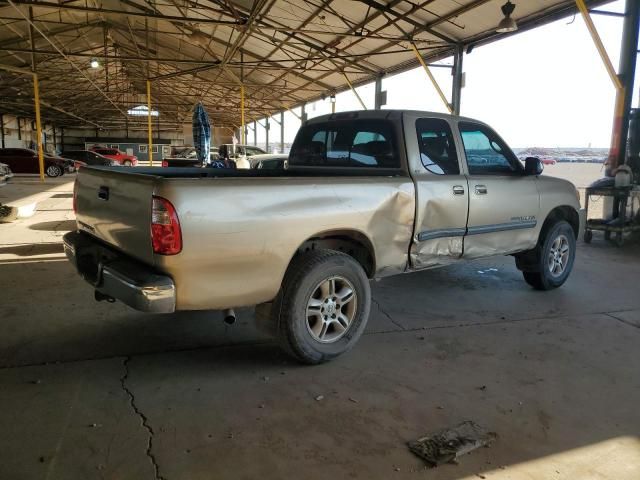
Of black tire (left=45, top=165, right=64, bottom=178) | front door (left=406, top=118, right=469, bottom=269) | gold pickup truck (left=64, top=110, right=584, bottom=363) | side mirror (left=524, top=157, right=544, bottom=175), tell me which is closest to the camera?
gold pickup truck (left=64, top=110, right=584, bottom=363)

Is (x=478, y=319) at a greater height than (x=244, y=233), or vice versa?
(x=244, y=233)

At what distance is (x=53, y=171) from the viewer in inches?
973

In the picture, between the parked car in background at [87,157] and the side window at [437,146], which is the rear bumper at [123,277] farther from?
the parked car in background at [87,157]

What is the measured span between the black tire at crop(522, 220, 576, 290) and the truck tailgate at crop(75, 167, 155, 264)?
14.0 feet

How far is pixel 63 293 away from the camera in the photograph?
16.7 ft

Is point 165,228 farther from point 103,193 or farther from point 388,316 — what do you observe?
point 388,316

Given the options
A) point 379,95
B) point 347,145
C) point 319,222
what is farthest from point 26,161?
point 319,222

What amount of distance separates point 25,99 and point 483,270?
35.4 m

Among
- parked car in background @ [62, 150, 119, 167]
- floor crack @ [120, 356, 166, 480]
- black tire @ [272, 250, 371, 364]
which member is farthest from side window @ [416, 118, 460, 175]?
parked car in background @ [62, 150, 119, 167]

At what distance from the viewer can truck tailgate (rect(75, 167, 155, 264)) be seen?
2841 mm

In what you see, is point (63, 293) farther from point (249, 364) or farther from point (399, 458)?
point (399, 458)

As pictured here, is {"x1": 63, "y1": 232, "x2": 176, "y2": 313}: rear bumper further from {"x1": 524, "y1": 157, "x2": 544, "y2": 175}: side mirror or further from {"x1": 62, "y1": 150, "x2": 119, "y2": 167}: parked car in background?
{"x1": 62, "y1": 150, "x2": 119, "y2": 167}: parked car in background

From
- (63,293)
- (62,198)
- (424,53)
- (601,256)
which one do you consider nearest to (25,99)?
(62,198)

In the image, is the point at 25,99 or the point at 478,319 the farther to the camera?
the point at 25,99
